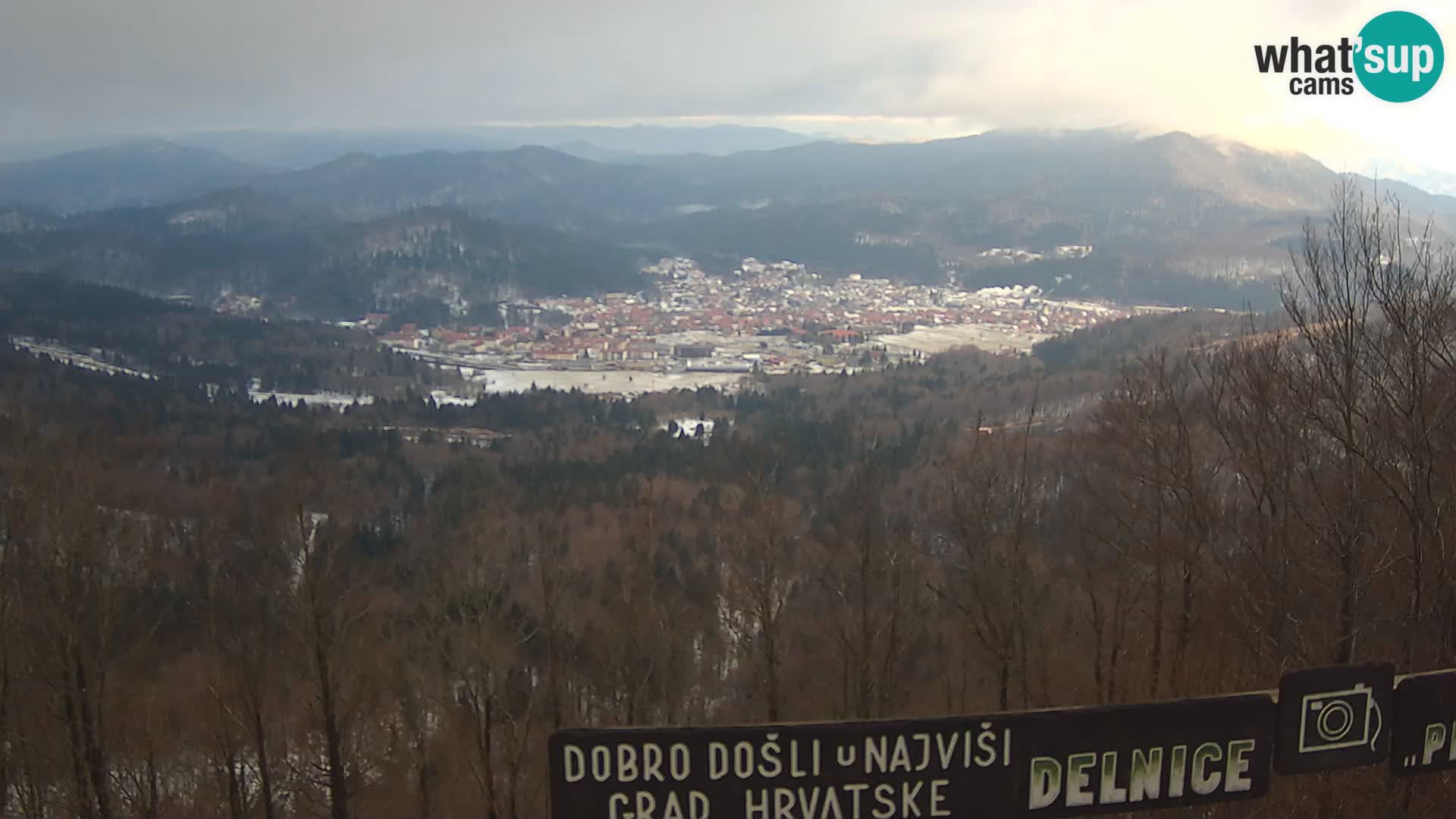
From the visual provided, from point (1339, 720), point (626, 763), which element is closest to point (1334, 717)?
point (1339, 720)

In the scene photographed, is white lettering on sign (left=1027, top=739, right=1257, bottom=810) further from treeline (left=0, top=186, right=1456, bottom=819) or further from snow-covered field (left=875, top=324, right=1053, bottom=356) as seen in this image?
snow-covered field (left=875, top=324, right=1053, bottom=356)

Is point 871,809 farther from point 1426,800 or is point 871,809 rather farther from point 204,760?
point 204,760

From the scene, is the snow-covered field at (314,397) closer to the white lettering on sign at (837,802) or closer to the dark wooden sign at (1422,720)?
the white lettering on sign at (837,802)

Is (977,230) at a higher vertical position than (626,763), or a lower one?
lower

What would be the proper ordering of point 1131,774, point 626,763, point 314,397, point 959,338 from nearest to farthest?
point 626,763 → point 1131,774 → point 314,397 → point 959,338

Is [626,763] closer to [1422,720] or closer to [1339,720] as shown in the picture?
[1339,720]

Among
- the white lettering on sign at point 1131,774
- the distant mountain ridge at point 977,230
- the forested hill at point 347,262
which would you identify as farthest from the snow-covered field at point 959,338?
the white lettering on sign at point 1131,774
